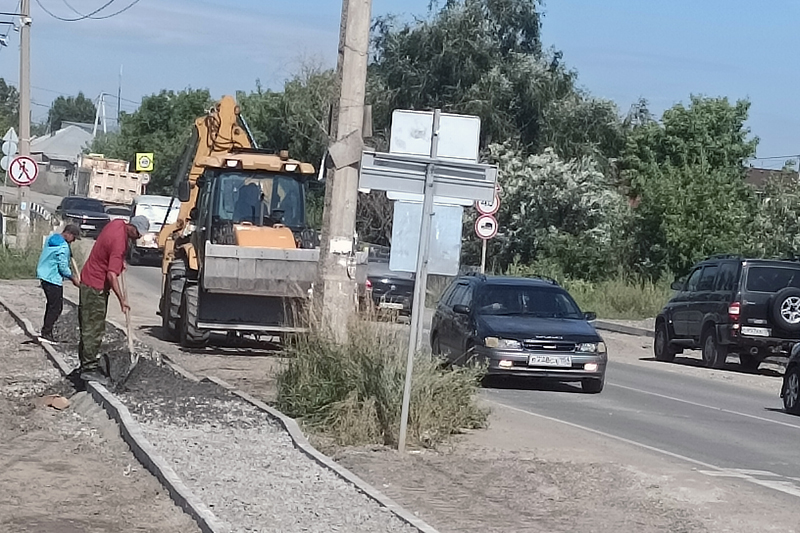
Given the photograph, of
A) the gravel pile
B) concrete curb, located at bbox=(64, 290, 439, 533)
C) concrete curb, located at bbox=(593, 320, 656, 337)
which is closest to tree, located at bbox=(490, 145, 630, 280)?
concrete curb, located at bbox=(593, 320, 656, 337)

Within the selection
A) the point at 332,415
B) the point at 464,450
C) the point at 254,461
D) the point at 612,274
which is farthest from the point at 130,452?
the point at 612,274

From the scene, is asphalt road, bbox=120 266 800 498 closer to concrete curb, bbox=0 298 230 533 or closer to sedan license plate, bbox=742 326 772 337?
sedan license plate, bbox=742 326 772 337

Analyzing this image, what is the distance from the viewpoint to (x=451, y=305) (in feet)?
64.3

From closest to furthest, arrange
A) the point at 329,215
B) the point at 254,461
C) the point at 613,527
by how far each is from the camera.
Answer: the point at 613,527, the point at 254,461, the point at 329,215

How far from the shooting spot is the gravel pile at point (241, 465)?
8.27m

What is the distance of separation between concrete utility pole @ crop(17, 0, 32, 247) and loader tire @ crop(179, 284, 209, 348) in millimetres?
16372

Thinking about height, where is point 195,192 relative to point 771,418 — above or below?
above

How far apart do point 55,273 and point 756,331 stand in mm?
11847

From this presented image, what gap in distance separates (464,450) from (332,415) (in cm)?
123

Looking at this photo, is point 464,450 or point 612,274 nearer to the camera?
point 464,450

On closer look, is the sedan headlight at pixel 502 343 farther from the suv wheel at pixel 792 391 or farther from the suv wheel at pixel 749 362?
the suv wheel at pixel 749 362

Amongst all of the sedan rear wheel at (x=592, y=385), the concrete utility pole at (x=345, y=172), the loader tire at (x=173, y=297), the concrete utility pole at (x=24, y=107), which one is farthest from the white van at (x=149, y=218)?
the concrete utility pole at (x=345, y=172)

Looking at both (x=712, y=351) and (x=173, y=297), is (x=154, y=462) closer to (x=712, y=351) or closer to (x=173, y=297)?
(x=173, y=297)

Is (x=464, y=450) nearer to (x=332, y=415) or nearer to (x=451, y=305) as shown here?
(x=332, y=415)
